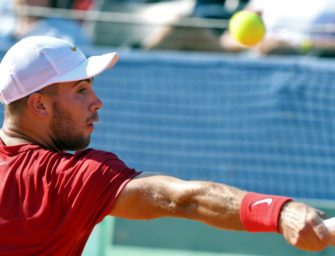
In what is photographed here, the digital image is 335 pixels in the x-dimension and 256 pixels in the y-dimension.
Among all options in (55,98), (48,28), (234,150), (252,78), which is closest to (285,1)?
(252,78)

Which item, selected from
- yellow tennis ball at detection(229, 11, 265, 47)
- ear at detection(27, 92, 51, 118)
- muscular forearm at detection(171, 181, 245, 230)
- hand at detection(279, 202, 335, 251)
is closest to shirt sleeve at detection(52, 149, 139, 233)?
muscular forearm at detection(171, 181, 245, 230)

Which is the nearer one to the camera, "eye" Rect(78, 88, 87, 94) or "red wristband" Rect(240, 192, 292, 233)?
"red wristband" Rect(240, 192, 292, 233)

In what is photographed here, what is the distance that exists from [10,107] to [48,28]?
3.36m

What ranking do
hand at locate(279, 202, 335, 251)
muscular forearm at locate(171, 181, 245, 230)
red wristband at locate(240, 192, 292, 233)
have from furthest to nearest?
muscular forearm at locate(171, 181, 245, 230) → red wristband at locate(240, 192, 292, 233) → hand at locate(279, 202, 335, 251)

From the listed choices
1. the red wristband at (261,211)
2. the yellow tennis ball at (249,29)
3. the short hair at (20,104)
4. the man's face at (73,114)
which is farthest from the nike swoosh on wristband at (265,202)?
the yellow tennis ball at (249,29)

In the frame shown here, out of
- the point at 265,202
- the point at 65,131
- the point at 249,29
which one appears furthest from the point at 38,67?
the point at 249,29

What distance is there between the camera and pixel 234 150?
619 centimetres

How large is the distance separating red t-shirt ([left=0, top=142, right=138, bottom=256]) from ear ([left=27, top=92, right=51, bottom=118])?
0.80ft

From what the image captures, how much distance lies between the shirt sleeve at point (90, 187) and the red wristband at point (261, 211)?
0.45 metres

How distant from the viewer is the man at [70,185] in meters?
2.71

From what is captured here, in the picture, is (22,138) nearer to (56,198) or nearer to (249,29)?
(56,198)

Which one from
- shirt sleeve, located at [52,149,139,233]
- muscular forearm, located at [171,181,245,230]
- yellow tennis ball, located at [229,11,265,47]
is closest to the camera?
muscular forearm, located at [171,181,245,230]

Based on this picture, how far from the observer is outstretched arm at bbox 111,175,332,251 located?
255 centimetres

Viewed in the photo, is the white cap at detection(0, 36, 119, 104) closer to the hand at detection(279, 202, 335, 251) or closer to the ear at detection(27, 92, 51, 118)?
the ear at detection(27, 92, 51, 118)
